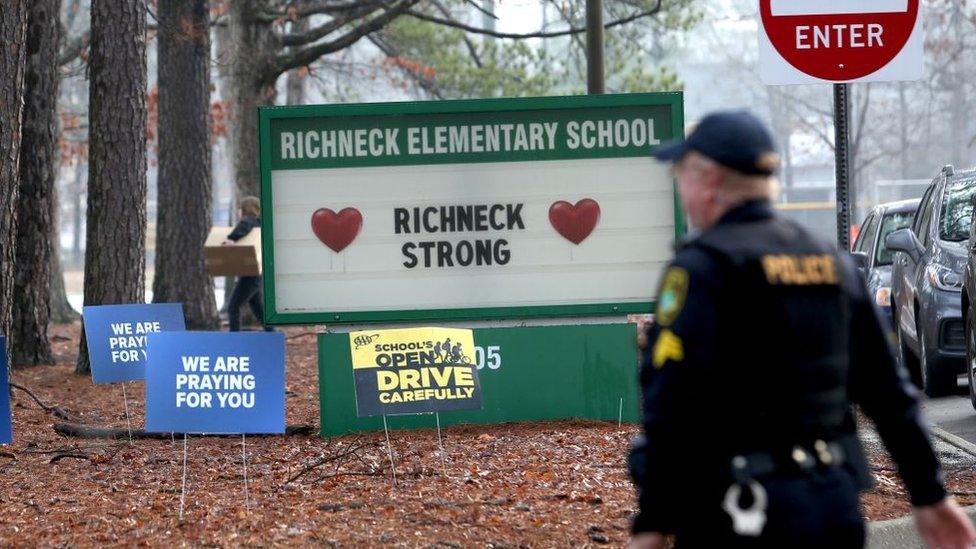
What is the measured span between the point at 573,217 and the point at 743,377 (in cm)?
741

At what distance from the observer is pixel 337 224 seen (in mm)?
10906

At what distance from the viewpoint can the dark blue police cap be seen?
3.65m

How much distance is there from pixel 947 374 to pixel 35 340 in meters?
9.70

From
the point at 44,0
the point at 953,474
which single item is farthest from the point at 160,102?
the point at 953,474

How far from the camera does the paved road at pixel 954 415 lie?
473 inches

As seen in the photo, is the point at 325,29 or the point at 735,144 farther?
the point at 325,29

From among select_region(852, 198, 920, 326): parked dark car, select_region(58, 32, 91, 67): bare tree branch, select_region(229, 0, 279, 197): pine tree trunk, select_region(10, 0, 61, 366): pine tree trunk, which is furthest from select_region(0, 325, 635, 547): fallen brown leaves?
select_region(58, 32, 91, 67): bare tree branch

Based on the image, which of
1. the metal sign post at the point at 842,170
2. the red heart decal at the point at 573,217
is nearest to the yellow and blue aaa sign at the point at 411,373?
the red heart decal at the point at 573,217

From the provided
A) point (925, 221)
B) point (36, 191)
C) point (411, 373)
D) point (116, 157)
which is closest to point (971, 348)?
point (925, 221)

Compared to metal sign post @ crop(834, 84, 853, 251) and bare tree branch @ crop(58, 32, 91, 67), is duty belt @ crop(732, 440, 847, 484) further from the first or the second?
bare tree branch @ crop(58, 32, 91, 67)

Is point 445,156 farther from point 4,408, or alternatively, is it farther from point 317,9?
point 317,9

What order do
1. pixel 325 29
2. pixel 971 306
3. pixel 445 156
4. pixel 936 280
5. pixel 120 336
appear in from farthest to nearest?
pixel 325 29
pixel 936 280
pixel 971 306
pixel 120 336
pixel 445 156

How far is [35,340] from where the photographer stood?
18.3 metres

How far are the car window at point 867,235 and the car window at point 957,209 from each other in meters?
3.80
